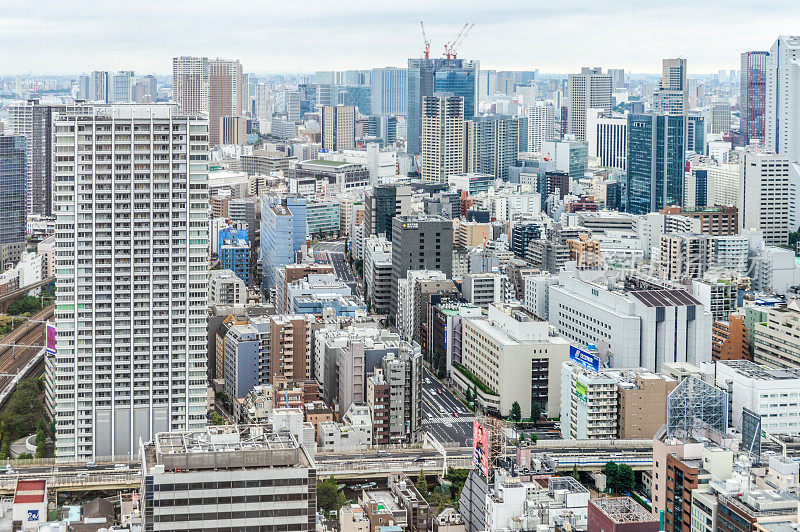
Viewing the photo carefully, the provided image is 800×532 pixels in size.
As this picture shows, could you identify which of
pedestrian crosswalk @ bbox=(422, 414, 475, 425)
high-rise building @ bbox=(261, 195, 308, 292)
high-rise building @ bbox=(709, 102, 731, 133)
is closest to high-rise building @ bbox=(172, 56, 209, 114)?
high-rise building @ bbox=(709, 102, 731, 133)

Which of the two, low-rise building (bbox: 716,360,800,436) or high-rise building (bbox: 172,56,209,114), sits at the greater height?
high-rise building (bbox: 172,56,209,114)

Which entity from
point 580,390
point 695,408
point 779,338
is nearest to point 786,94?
point 779,338

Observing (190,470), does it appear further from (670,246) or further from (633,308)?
(670,246)

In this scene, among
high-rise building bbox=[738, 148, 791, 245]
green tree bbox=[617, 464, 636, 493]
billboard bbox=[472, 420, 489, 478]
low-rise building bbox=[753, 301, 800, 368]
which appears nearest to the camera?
billboard bbox=[472, 420, 489, 478]

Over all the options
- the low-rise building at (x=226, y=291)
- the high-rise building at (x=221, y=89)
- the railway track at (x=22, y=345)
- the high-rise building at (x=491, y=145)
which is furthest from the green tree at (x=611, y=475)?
the high-rise building at (x=221, y=89)

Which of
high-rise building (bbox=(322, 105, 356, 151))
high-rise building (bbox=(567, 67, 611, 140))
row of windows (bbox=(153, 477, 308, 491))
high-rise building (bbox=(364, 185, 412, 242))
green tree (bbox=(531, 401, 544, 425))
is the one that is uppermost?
high-rise building (bbox=(567, 67, 611, 140))

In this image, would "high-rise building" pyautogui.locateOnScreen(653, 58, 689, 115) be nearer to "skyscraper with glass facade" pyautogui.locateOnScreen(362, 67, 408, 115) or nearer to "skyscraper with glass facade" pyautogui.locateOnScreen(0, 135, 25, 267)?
"skyscraper with glass facade" pyautogui.locateOnScreen(0, 135, 25, 267)

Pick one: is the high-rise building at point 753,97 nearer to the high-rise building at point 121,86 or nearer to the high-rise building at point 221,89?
the high-rise building at point 221,89

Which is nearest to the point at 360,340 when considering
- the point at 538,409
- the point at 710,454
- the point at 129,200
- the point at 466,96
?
the point at 538,409
